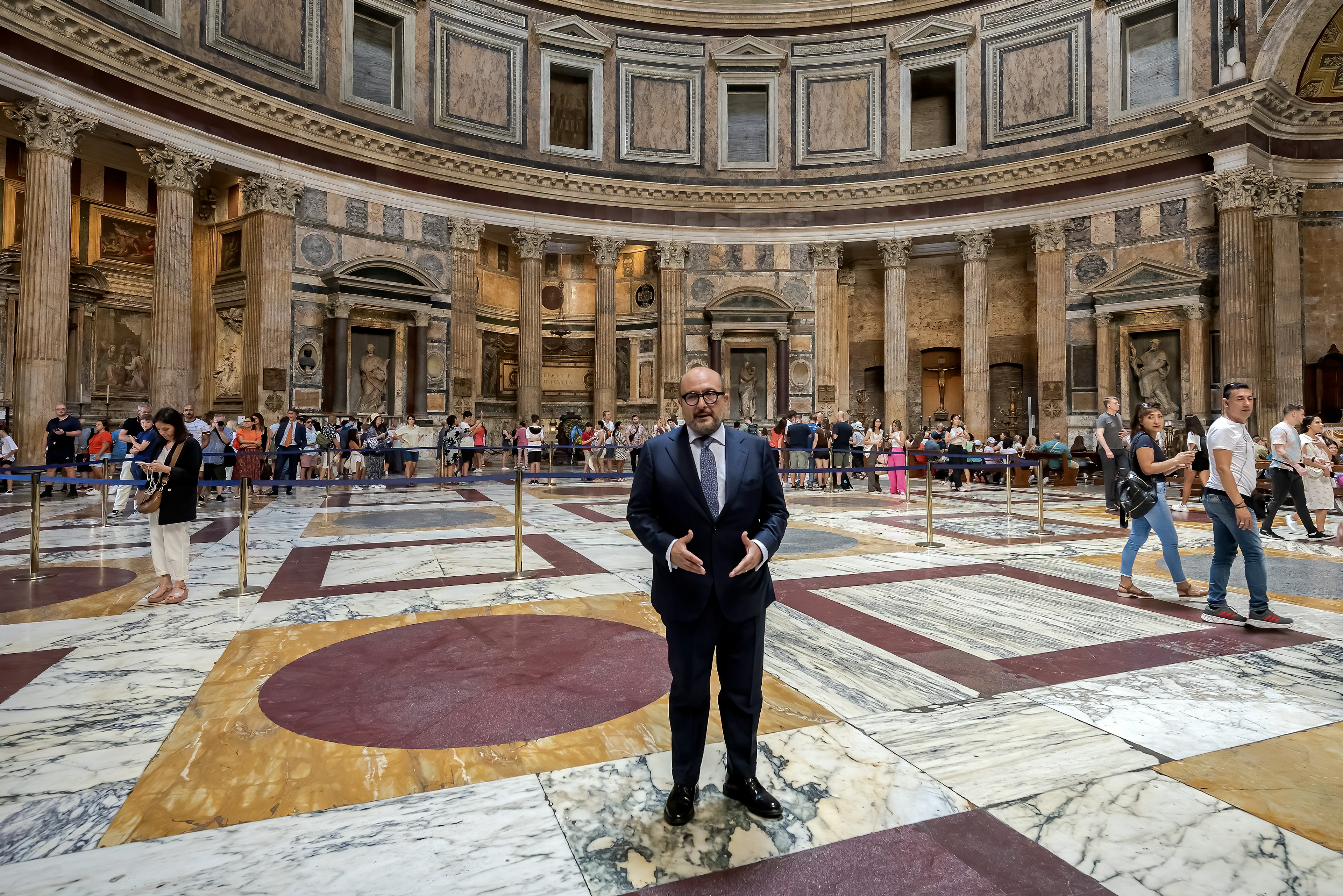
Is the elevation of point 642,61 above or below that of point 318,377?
above

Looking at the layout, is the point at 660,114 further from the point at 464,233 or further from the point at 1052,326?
the point at 1052,326

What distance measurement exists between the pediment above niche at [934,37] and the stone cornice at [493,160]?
434 centimetres

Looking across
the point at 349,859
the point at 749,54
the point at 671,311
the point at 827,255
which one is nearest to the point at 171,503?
the point at 349,859

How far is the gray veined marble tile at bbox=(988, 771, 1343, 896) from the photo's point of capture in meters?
2.13

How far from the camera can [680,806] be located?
251cm

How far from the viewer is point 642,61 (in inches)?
963

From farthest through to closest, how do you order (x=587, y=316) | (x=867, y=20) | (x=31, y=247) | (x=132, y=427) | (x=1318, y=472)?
(x=587, y=316)
(x=867, y=20)
(x=31, y=247)
(x=132, y=427)
(x=1318, y=472)

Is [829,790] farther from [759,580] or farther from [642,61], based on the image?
[642,61]

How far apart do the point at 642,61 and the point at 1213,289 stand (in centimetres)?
1923

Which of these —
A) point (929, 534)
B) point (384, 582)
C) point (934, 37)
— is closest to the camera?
point (384, 582)

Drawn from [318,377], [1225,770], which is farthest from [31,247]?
[1225,770]

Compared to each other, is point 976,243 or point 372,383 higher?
point 976,243

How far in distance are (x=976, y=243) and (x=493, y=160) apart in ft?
52.8

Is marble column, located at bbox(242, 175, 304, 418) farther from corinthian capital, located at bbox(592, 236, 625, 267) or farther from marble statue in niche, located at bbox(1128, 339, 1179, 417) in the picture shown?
marble statue in niche, located at bbox(1128, 339, 1179, 417)
